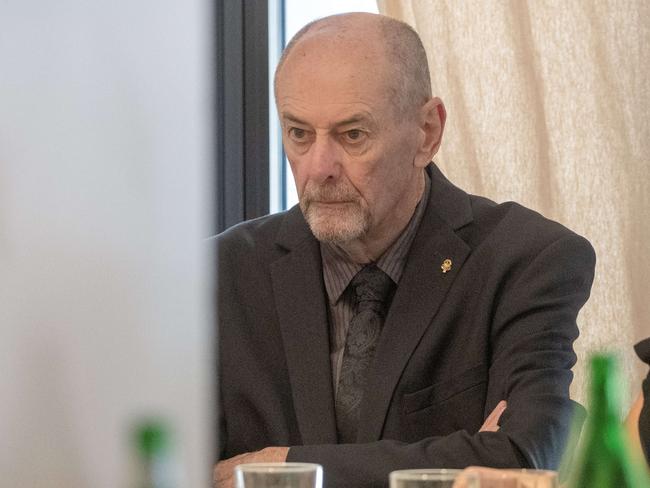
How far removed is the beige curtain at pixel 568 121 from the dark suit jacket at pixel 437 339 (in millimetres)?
617

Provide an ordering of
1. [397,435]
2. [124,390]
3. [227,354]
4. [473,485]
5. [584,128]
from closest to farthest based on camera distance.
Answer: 1. [124,390]
2. [473,485]
3. [397,435]
4. [227,354]
5. [584,128]

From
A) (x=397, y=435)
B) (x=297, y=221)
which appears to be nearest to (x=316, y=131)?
(x=297, y=221)

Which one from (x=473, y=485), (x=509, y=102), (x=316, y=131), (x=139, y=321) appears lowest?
→ (x=473, y=485)

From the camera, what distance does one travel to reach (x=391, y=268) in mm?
2184

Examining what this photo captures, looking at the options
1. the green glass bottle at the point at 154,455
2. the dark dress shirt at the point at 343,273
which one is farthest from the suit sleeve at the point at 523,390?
the green glass bottle at the point at 154,455

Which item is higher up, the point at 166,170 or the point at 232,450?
the point at 166,170

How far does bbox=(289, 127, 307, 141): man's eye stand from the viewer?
6.95ft

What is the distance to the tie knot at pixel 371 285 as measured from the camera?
2148mm

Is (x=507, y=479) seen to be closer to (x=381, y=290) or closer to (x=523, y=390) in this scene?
(x=523, y=390)

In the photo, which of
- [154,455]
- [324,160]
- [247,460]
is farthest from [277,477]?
[324,160]

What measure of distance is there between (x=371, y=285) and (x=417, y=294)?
0.09 metres

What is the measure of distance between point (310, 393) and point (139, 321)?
5.79 feet

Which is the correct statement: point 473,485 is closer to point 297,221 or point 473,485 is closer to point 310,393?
point 310,393

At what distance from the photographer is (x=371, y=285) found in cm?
216
